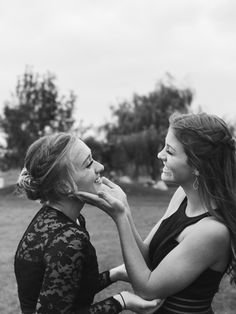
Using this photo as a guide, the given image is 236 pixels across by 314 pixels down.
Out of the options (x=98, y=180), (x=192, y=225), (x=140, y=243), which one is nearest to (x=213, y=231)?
(x=192, y=225)

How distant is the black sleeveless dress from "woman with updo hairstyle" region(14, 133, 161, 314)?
0.31 ft

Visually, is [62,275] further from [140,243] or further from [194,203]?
[194,203]

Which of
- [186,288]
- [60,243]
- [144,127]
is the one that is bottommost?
[144,127]

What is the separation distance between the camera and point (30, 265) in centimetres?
232

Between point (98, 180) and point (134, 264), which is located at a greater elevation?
point (98, 180)

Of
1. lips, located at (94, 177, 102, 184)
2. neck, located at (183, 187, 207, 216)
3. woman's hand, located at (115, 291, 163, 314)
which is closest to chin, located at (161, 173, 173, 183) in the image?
neck, located at (183, 187, 207, 216)

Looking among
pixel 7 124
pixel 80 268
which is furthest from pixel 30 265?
pixel 7 124

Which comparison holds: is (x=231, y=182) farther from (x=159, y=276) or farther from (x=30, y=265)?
(x=30, y=265)

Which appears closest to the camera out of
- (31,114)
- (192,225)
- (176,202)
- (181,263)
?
(181,263)

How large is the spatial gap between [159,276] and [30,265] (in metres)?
0.62

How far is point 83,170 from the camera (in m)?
2.57

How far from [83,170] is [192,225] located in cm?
63

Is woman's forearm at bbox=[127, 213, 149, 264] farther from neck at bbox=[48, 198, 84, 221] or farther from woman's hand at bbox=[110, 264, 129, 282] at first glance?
neck at bbox=[48, 198, 84, 221]

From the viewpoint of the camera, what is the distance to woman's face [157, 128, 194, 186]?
8.19 ft
